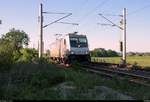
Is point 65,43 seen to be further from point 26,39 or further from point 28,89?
point 26,39

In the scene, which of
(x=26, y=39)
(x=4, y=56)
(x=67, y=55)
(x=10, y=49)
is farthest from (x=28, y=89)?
(x=26, y=39)

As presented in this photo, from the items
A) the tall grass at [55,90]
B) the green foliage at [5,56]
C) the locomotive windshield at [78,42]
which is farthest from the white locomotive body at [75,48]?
the tall grass at [55,90]

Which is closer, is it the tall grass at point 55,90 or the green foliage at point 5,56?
the tall grass at point 55,90

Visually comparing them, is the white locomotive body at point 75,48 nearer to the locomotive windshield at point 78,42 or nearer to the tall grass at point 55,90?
the locomotive windshield at point 78,42

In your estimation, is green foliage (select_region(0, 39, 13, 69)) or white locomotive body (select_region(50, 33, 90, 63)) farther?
white locomotive body (select_region(50, 33, 90, 63))

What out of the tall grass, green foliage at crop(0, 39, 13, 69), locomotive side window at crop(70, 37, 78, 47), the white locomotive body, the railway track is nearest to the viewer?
the tall grass

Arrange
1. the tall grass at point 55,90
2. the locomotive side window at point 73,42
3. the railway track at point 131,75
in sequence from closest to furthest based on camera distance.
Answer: the tall grass at point 55,90, the railway track at point 131,75, the locomotive side window at point 73,42

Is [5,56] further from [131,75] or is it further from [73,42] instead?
[73,42]

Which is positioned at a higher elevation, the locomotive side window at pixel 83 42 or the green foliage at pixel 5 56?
the locomotive side window at pixel 83 42

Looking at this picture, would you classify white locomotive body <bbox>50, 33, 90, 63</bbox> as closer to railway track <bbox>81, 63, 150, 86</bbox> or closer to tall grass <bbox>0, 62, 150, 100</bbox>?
railway track <bbox>81, 63, 150, 86</bbox>

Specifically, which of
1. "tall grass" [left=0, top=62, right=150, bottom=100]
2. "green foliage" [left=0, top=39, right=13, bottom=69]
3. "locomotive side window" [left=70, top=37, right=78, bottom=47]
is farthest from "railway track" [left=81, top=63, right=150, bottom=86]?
"locomotive side window" [left=70, top=37, right=78, bottom=47]

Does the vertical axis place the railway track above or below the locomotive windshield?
below

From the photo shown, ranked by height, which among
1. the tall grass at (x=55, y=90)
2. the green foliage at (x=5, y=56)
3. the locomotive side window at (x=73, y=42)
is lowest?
the tall grass at (x=55, y=90)

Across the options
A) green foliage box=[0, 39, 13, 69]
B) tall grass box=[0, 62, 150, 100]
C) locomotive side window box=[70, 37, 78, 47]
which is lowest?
tall grass box=[0, 62, 150, 100]
